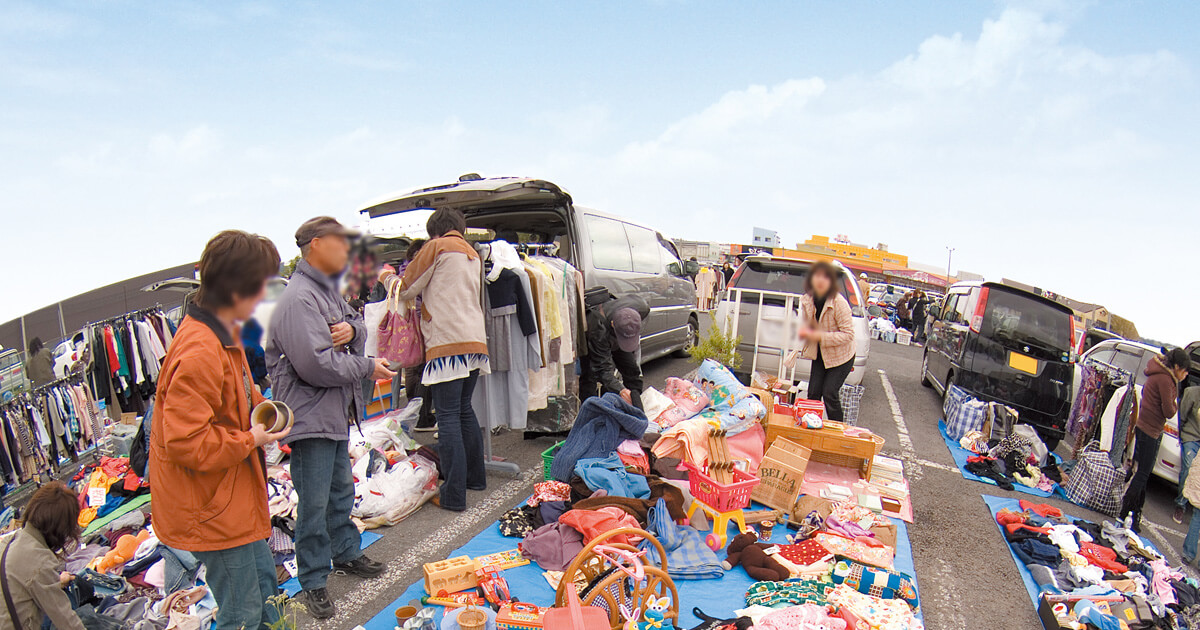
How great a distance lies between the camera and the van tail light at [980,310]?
276 inches

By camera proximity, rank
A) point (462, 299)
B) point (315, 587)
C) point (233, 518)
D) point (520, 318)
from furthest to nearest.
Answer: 1. point (520, 318)
2. point (462, 299)
3. point (315, 587)
4. point (233, 518)

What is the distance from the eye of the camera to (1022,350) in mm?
6625

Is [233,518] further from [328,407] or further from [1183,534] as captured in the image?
[1183,534]

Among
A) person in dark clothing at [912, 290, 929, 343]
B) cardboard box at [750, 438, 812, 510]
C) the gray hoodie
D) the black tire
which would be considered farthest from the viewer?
person in dark clothing at [912, 290, 929, 343]

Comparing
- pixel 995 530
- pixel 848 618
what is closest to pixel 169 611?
pixel 848 618

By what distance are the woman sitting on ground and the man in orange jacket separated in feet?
3.32

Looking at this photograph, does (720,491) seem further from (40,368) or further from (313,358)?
(40,368)

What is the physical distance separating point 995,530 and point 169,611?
19.4ft

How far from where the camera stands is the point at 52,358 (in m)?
5.39

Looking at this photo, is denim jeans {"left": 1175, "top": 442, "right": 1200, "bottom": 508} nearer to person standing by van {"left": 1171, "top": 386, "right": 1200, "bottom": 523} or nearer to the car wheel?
person standing by van {"left": 1171, "top": 386, "right": 1200, "bottom": 523}

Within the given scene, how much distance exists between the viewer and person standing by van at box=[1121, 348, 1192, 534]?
4668 mm

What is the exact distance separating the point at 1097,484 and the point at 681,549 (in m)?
4.52

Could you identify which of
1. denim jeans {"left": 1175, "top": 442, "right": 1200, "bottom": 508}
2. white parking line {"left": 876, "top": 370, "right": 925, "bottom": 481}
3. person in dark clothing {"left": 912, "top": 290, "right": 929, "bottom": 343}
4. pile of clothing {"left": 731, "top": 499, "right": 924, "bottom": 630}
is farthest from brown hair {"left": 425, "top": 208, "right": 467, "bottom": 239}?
person in dark clothing {"left": 912, "top": 290, "right": 929, "bottom": 343}

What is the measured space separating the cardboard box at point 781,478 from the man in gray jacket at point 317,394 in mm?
3064
